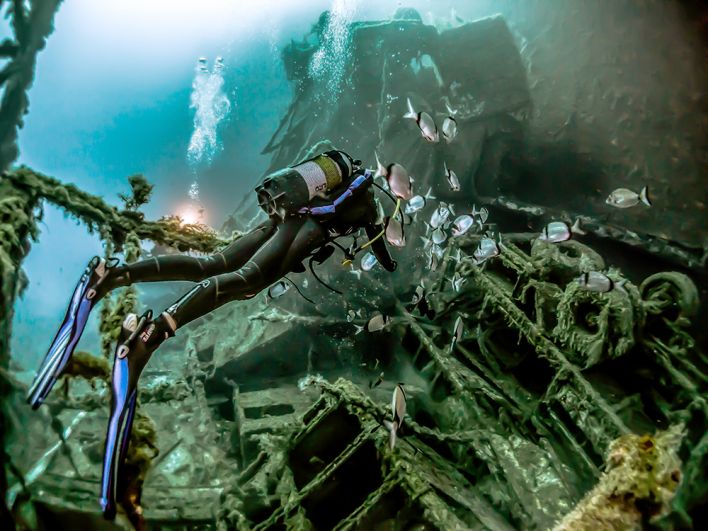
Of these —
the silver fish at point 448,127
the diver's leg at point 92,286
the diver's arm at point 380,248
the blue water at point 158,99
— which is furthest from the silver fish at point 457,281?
the blue water at point 158,99

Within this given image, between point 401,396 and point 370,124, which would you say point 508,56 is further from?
point 401,396

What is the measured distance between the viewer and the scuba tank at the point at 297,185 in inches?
186

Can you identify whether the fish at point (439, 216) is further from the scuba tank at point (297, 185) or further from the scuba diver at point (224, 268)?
the scuba tank at point (297, 185)

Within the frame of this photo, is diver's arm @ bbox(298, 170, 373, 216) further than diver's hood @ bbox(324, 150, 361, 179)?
No

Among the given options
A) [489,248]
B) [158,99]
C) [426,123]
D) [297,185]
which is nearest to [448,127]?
[426,123]

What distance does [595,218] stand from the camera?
33.7 feet

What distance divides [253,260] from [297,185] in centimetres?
109

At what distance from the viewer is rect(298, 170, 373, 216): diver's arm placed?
191 inches

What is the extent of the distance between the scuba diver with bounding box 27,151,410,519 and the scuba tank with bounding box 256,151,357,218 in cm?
1

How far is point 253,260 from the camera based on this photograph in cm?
445

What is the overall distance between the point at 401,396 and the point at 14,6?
8404 millimetres

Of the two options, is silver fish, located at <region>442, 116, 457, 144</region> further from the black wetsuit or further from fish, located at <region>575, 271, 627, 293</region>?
fish, located at <region>575, 271, 627, 293</region>

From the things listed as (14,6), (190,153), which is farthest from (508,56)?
(190,153)

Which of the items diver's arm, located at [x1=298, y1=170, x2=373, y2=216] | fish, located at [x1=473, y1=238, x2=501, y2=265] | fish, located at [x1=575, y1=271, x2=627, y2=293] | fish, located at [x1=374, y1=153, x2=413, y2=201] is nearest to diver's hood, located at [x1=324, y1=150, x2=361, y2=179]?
diver's arm, located at [x1=298, y1=170, x2=373, y2=216]
